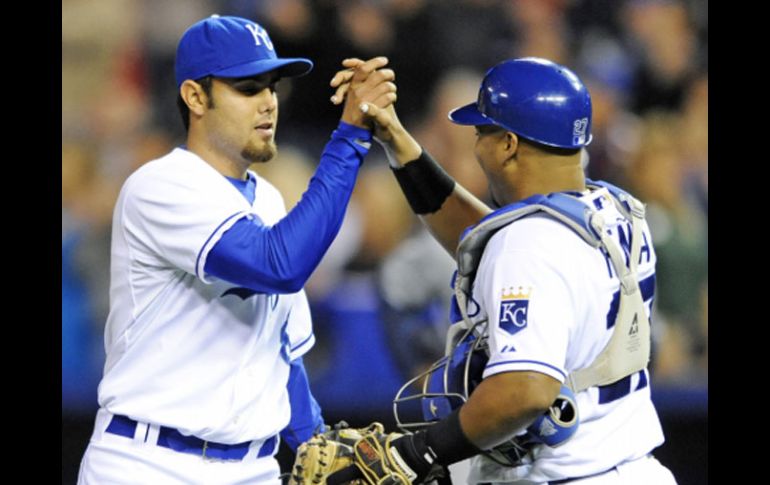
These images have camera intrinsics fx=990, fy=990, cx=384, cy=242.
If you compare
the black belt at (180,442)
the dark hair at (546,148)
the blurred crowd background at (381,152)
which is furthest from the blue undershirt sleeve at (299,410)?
the blurred crowd background at (381,152)

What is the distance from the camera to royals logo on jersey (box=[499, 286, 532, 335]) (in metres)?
2.31

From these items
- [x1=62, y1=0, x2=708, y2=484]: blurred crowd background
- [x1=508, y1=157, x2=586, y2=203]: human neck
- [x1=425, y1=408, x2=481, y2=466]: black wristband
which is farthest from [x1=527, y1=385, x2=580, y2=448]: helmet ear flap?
[x1=62, y1=0, x2=708, y2=484]: blurred crowd background

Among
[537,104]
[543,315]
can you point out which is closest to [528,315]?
[543,315]

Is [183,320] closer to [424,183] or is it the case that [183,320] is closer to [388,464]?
[388,464]

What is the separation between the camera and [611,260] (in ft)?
8.13

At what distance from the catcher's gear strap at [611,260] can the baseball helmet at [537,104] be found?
0.59ft

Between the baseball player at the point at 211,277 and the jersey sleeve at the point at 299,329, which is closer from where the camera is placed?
the baseball player at the point at 211,277

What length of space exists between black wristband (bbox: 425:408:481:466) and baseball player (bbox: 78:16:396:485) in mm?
539

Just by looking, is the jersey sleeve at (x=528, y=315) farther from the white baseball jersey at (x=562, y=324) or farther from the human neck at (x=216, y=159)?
the human neck at (x=216, y=159)

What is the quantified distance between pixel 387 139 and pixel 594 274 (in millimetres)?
953

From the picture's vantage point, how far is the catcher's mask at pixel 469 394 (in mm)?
2367

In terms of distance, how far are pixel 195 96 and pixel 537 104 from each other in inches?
40.1

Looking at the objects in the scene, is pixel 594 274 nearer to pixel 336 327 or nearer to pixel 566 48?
pixel 336 327

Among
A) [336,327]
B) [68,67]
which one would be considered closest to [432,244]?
[336,327]
